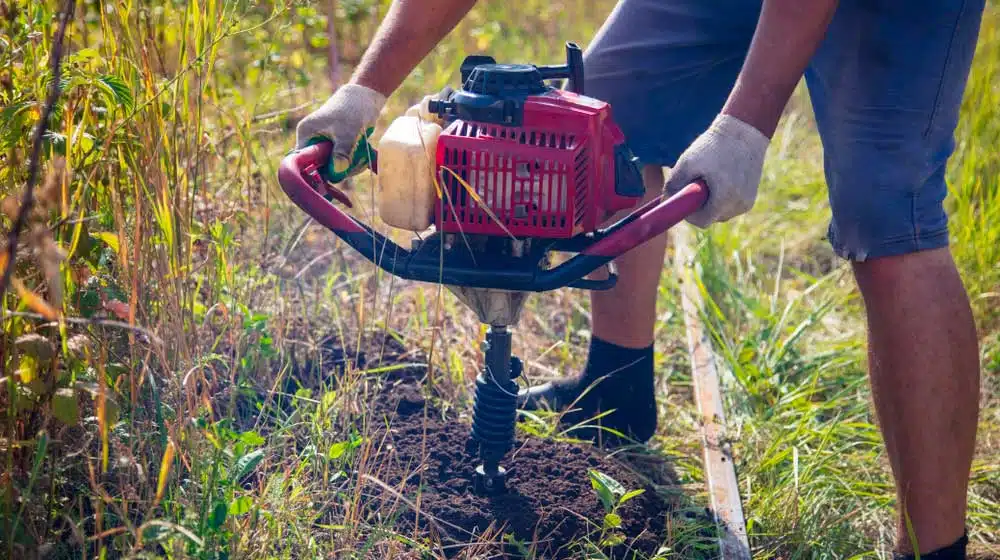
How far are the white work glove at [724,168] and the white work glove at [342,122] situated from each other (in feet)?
2.27

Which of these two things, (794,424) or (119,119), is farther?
(794,424)

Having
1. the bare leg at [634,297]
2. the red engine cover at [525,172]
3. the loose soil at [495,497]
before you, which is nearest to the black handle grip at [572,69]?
the red engine cover at [525,172]

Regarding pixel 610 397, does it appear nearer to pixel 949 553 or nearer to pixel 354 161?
pixel 949 553

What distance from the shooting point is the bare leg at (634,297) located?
2.94 m

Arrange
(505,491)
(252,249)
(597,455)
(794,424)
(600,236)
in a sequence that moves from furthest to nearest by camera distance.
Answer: (252,249)
(794,424)
(597,455)
(505,491)
(600,236)

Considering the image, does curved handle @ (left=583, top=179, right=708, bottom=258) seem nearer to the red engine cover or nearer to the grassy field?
the red engine cover

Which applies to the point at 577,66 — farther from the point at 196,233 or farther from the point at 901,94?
the point at 196,233

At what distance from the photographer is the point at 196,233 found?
261 centimetres

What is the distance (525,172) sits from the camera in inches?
79.3

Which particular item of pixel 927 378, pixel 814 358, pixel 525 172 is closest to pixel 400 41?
pixel 525 172

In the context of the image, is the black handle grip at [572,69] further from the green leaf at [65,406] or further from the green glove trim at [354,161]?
the green leaf at [65,406]

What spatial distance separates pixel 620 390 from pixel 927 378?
38.3 inches

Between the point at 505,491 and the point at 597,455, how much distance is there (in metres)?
0.40

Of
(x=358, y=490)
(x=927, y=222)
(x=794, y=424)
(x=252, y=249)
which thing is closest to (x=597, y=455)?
(x=794, y=424)
